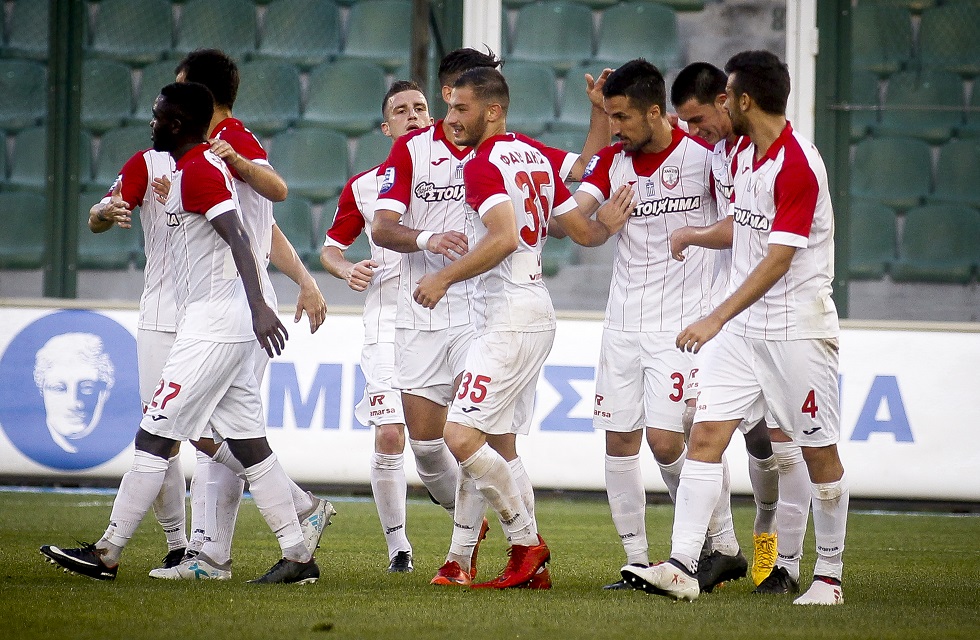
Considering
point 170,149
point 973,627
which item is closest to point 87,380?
point 170,149

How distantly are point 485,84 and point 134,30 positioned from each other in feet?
24.6

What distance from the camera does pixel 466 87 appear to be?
492cm

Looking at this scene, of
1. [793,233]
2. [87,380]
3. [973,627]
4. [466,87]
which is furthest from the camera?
[87,380]

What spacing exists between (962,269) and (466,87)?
7.03 m

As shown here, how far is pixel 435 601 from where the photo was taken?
14.7 ft

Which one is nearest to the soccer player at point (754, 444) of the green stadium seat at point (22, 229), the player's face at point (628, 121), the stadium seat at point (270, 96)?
the player's face at point (628, 121)

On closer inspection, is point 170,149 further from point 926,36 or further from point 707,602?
point 926,36

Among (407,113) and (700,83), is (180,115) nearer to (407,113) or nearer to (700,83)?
(407,113)

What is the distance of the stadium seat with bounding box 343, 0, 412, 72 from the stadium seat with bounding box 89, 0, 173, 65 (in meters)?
Answer: 1.68

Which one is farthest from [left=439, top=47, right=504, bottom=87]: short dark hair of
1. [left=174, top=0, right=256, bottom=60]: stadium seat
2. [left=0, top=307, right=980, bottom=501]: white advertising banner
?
[left=174, top=0, right=256, bottom=60]: stadium seat

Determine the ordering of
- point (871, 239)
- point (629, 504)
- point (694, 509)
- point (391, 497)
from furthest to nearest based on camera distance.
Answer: point (871, 239), point (391, 497), point (629, 504), point (694, 509)

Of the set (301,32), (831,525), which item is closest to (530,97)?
(301,32)

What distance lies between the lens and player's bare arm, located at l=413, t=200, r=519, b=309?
4.66 meters

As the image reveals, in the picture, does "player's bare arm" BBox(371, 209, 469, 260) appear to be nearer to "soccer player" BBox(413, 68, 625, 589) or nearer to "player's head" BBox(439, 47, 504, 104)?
"soccer player" BBox(413, 68, 625, 589)
